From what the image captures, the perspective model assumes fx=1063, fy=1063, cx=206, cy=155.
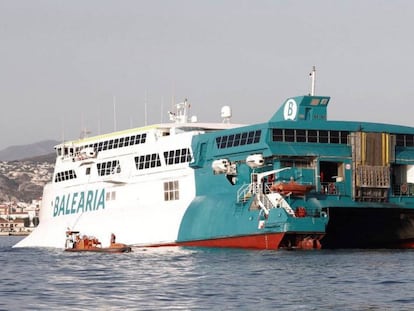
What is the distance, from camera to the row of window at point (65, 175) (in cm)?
8712

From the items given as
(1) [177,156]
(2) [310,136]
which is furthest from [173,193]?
(2) [310,136]

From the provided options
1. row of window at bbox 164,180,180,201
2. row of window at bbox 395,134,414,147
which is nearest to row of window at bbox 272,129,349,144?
row of window at bbox 395,134,414,147

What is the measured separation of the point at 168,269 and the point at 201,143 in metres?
20.5

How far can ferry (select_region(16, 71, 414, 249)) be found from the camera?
65.4 meters

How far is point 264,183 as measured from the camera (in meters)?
66.9

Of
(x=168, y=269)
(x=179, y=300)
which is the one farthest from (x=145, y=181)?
(x=179, y=300)

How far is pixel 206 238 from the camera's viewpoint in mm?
69375

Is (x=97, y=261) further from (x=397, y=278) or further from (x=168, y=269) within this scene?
(x=397, y=278)

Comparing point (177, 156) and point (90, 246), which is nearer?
point (90, 246)

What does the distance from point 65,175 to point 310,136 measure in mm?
28554

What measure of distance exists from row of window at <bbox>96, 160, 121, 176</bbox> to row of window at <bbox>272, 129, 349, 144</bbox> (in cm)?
1849

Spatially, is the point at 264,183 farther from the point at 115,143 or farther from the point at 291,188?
the point at 115,143

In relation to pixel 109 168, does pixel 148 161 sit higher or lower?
higher

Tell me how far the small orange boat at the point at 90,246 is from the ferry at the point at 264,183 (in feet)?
9.90
